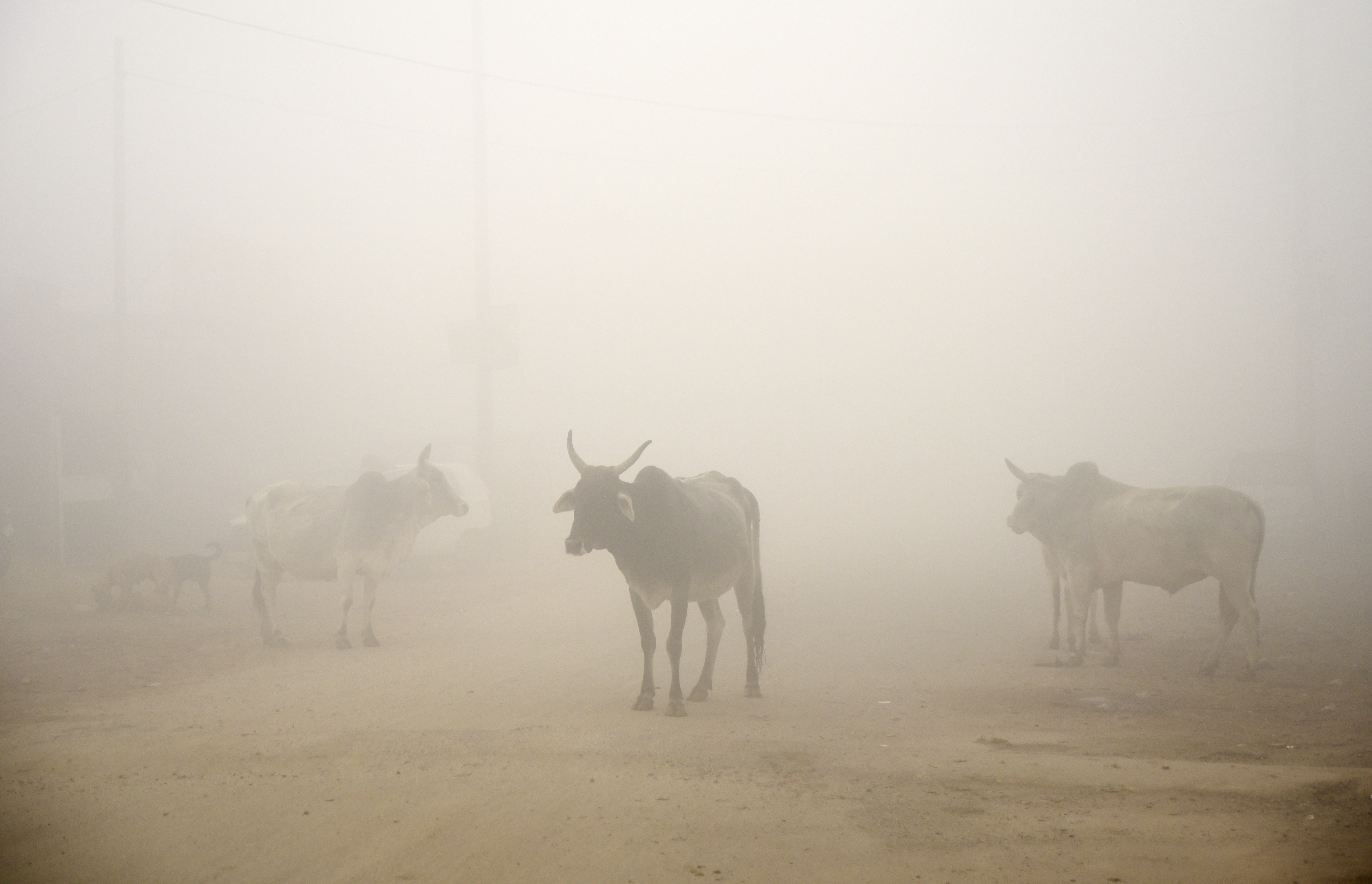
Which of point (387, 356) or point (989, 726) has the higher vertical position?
point (387, 356)

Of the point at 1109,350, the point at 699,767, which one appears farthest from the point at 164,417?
the point at 1109,350

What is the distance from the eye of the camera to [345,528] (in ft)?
37.6

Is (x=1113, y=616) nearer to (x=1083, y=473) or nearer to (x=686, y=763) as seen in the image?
(x=1083, y=473)

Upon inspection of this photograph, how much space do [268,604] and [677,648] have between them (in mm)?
6287

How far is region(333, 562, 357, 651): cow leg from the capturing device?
1079cm

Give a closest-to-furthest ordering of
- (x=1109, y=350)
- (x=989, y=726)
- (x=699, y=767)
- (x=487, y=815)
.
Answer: (x=487, y=815) < (x=699, y=767) < (x=989, y=726) < (x=1109, y=350)

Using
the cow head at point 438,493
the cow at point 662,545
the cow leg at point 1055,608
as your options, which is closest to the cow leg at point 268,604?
the cow head at point 438,493

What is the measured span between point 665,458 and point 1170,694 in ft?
126

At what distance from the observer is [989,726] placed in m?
7.02

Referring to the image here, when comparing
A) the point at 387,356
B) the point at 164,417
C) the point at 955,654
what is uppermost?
the point at 387,356

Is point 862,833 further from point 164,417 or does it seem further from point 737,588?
point 164,417

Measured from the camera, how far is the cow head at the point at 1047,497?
35.0 ft

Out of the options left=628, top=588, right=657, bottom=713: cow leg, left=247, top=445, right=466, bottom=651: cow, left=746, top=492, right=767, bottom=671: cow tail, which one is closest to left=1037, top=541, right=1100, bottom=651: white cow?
left=746, top=492, right=767, bottom=671: cow tail

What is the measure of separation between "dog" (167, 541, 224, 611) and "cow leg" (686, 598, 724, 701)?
8.42 m
